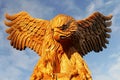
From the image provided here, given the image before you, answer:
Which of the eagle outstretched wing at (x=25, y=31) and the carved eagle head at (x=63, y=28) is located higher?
the eagle outstretched wing at (x=25, y=31)

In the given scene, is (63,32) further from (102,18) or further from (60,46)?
(102,18)

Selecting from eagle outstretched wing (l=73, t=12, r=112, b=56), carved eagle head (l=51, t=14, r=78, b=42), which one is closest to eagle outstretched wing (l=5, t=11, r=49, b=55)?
carved eagle head (l=51, t=14, r=78, b=42)

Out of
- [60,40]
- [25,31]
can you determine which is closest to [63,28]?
[60,40]

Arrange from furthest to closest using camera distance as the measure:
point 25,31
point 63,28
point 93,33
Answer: point 93,33 < point 25,31 < point 63,28

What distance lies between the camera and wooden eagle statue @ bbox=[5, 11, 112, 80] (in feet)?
28.1

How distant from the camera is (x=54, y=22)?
8938 mm

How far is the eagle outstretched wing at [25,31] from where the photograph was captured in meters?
9.58

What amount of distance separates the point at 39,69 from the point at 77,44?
134 centimetres

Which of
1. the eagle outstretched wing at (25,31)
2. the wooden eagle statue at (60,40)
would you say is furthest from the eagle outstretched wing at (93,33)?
the eagle outstretched wing at (25,31)

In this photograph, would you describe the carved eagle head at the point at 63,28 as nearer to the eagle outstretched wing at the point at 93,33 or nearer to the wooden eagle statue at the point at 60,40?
the wooden eagle statue at the point at 60,40

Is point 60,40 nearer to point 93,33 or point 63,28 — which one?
point 63,28

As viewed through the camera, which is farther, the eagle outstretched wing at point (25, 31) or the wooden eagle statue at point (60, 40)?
the eagle outstretched wing at point (25, 31)

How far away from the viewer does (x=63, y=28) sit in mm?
8742

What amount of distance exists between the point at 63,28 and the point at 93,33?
5.44ft
